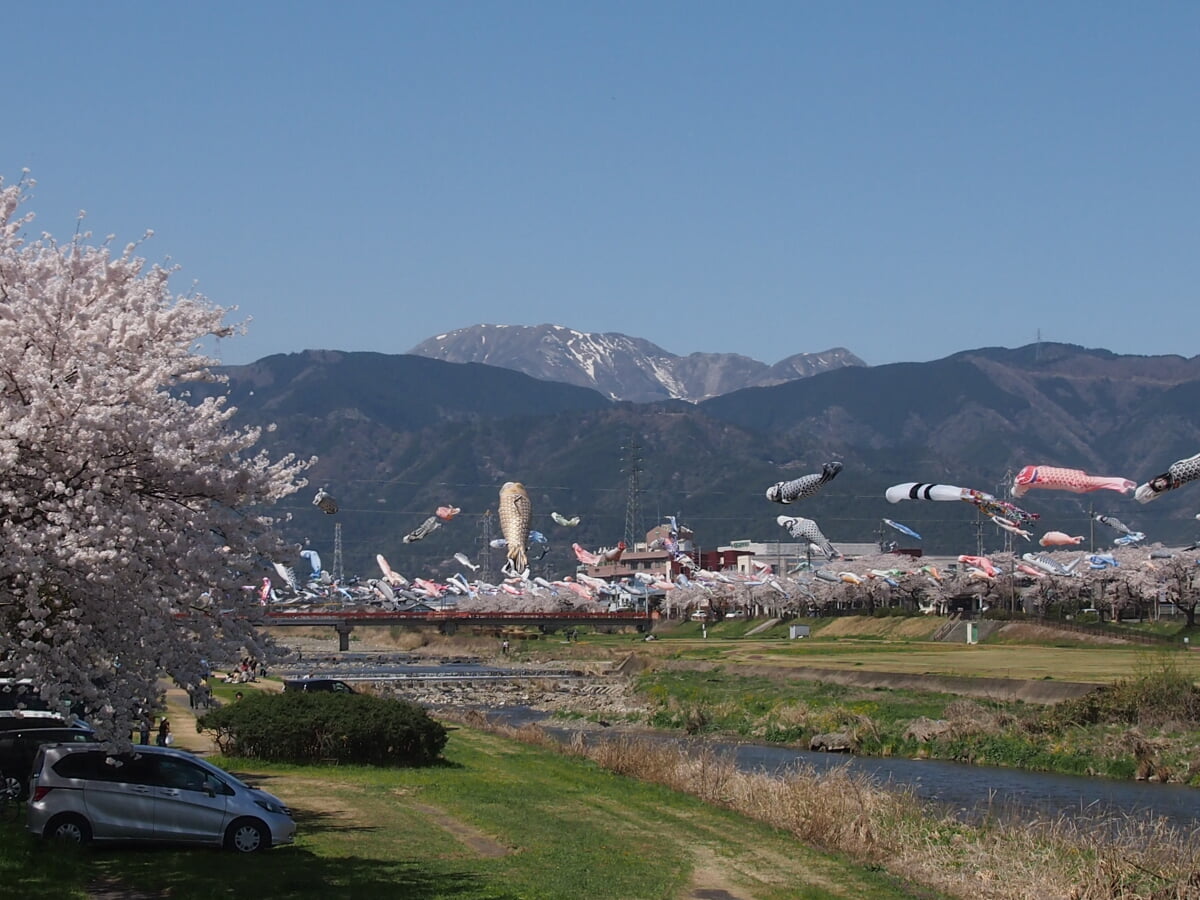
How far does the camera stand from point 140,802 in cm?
2083

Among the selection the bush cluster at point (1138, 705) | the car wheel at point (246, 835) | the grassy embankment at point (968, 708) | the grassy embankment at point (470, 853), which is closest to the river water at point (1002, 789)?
the grassy embankment at point (968, 708)

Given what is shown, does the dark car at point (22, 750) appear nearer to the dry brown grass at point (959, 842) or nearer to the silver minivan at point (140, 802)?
the silver minivan at point (140, 802)

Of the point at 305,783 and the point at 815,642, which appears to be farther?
the point at 815,642

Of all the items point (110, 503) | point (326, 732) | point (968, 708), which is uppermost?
point (110, 503)

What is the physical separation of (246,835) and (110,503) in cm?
703

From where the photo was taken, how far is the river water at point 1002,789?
3455 centimetres

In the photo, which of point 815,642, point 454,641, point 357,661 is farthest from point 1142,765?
point 454,641

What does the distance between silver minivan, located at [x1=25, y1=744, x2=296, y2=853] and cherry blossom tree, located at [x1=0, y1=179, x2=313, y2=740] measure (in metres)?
3.81

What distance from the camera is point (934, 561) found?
196 metres

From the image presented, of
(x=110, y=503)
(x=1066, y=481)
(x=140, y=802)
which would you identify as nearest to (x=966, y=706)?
(x=1066, y=481)

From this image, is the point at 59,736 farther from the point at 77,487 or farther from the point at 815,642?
the point at 815,642

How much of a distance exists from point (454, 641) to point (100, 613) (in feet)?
446

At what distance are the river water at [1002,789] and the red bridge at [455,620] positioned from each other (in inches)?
3649

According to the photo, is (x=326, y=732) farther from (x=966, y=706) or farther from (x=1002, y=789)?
(x=966, y=706)
